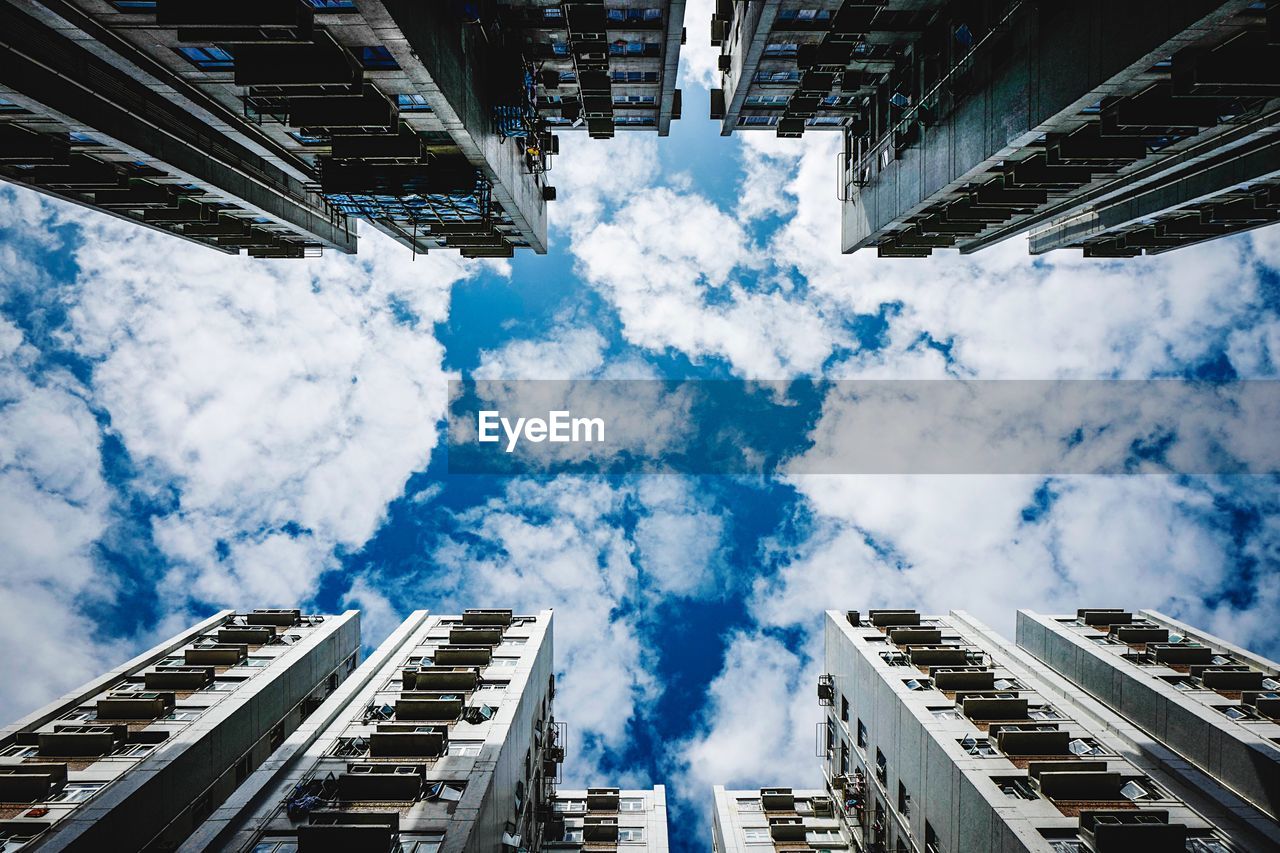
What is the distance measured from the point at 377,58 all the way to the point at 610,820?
42691 mm

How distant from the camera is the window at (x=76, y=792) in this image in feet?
74.4

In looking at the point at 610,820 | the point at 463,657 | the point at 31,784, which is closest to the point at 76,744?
the point at 31,784

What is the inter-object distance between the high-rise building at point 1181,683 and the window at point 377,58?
127 ft

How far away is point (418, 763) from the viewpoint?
2338 centimetres

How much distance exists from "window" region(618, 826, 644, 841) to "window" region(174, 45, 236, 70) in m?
43.3

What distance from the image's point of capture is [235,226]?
3547 cm

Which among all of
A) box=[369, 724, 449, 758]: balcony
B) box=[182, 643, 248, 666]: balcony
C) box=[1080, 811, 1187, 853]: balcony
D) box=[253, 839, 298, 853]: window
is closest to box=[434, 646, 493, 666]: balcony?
box=[369, 724, 449, 758]: balcony

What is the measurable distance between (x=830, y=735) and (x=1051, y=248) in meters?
37.6

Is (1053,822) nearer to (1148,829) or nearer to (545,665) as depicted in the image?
(1148,829)

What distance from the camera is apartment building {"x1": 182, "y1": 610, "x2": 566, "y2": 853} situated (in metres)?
20.0

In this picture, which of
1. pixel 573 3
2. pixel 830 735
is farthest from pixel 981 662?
pixel 573 3

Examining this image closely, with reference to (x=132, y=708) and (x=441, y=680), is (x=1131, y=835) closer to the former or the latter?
(x=441, y=680)

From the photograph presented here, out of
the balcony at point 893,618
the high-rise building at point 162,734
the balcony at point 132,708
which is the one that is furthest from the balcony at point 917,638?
the balcony at point 132,708

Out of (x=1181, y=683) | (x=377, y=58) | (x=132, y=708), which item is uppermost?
(x=377, y=58)
